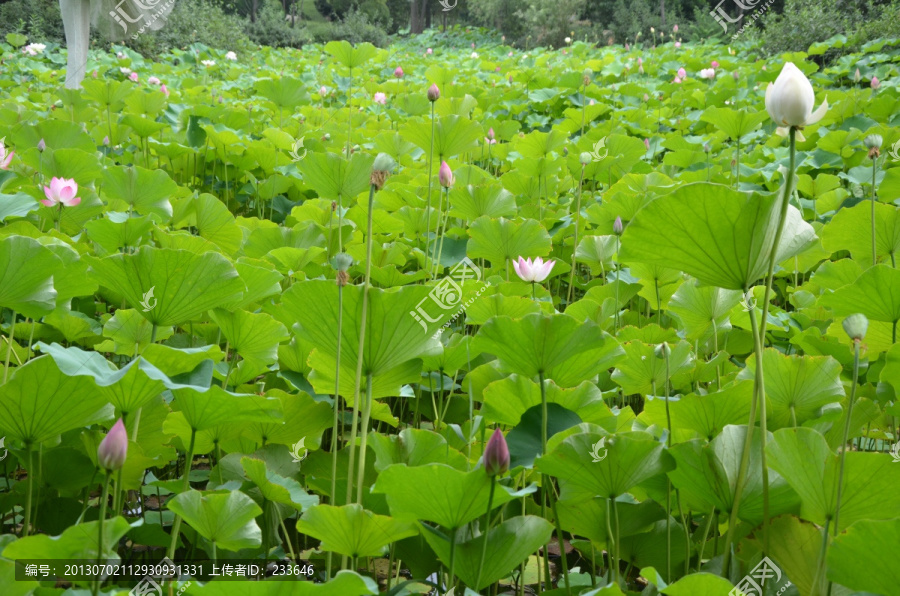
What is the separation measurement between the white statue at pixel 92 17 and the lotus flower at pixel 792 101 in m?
3.57

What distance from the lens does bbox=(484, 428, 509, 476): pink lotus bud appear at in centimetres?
58

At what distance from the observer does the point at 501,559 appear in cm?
69

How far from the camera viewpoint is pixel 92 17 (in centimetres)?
453

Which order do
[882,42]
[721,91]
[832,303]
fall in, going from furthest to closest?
[882,42] → [721,91] → [832,303]

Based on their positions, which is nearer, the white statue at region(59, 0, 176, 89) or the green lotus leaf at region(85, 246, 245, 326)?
the green lotus leaf at region(85, 246, 245, 326)

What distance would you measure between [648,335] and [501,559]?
23.6 inches

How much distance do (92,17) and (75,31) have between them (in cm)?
82

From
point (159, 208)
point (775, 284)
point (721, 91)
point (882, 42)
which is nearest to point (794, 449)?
point (775, 284)

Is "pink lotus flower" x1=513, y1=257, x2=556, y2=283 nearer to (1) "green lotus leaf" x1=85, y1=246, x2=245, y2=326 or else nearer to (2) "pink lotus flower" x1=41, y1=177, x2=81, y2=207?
(1) "green lotus leaf" x1=85, y1=246, x2=245, y2=326

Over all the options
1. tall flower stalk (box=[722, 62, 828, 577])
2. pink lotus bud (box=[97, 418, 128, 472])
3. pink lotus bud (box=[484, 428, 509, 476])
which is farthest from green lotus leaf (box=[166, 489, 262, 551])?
tall flower stalk (box=[722, 62, 828, 577])

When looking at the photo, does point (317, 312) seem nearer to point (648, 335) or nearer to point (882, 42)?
point (648, 335)

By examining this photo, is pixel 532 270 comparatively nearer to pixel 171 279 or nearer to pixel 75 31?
pixel 171 279

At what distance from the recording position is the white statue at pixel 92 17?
3.82 m

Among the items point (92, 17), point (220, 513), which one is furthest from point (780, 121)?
point (92, 17)
